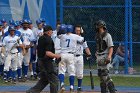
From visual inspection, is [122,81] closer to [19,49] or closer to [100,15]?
[19,49]

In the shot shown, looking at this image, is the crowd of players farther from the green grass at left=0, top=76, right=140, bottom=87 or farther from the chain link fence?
the chain link fence

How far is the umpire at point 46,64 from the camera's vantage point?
517 inches

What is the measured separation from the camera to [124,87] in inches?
690

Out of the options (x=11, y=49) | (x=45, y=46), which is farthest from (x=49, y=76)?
(x=11, y=49)

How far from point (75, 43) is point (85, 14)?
301 inches

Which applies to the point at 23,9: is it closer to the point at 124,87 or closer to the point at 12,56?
the point at 12,56

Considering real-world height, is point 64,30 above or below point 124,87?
above

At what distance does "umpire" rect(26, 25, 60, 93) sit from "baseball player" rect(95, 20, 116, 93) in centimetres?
109

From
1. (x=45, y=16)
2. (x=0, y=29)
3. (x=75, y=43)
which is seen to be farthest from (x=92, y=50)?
(x=75, y=43)

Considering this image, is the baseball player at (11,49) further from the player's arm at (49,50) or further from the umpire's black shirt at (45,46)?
the player's arm at (49,50)

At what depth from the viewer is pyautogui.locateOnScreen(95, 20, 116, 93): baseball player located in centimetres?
1288

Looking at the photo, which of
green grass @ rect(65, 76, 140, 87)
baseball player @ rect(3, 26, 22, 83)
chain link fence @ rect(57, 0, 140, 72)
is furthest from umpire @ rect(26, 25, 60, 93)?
chain link fence @ rect(57, 0, 140, 72)

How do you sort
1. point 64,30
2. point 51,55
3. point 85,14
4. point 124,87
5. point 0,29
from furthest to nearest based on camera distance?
point 85,14
point 0,29
point 124,87
point 64,30
point 51,55

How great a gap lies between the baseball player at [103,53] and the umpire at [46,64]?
1095 mm
